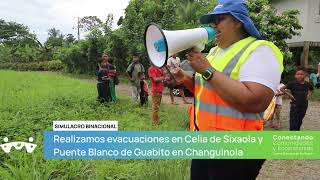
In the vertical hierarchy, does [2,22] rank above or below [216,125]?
above

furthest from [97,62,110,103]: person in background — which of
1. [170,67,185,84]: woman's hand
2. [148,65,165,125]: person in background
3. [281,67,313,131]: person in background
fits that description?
[170,67,185,84]: woman's hand

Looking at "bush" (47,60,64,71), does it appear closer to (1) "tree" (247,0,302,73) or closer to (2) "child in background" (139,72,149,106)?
(1) "tree" (247,0,302,73)

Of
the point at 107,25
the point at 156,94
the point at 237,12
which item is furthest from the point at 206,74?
the point at 107,25

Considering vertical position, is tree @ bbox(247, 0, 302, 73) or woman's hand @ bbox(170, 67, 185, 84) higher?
tree @ bbox(247, 0, 302, 73)

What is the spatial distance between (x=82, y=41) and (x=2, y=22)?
143 ft

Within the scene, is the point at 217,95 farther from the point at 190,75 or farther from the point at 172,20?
the point at 172,20

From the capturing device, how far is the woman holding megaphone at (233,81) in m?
2.17

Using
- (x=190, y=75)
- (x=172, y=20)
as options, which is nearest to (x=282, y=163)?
(x=190, y=75)

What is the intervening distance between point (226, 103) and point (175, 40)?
0.42 meters

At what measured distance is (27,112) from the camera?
26.1 ft

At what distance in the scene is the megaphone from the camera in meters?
2.38

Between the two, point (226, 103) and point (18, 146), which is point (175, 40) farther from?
point (18, 146)

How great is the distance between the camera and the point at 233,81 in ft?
7.05

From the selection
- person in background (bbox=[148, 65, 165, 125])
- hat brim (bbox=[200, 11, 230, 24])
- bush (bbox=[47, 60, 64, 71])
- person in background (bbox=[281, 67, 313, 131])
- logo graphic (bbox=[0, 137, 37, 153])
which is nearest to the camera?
hat brim (bbox=[200, 11, 230, 24])
